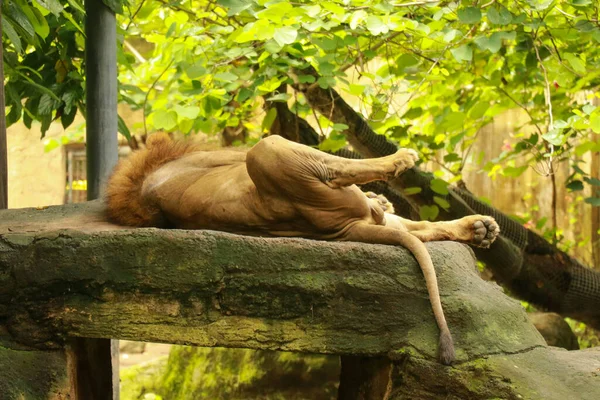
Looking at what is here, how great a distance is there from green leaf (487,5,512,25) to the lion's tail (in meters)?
1.87

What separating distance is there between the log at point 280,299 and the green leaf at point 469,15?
1.76m

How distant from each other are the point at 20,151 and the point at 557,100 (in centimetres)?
803

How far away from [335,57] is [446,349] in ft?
9.42

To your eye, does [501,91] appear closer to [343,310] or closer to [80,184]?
[343,310]

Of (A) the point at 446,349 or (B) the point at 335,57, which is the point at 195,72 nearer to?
(B) the point at 335,57

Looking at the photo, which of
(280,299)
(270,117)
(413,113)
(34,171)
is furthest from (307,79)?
(34,171)

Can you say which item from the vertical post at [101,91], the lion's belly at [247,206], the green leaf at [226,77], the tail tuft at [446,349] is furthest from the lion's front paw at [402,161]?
the vertical post at [101,91]

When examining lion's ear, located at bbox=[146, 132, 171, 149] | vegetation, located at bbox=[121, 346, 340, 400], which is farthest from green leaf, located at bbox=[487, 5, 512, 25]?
vegetation, located at bbox=[121, 346, 340, 400]

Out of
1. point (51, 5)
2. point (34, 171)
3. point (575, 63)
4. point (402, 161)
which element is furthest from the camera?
point (34, 171)

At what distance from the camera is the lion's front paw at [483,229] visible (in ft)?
10.6

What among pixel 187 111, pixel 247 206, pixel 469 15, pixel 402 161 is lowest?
pixel 247 206

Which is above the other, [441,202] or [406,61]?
[406,61]

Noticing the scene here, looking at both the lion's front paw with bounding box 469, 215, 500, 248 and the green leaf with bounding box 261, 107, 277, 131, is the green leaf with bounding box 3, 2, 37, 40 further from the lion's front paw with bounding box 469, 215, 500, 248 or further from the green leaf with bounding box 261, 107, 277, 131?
the lion's front paw with bounding box 469, 215, 500, 248

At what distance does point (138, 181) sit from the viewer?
3.51 m
